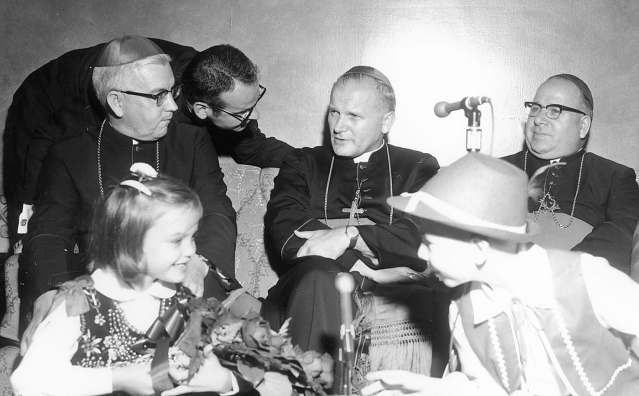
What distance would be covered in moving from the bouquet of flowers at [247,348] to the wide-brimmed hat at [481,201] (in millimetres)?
684

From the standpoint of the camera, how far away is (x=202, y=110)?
4.26 metres

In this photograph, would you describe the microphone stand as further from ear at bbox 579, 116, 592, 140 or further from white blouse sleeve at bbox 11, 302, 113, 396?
ear at bbox 579, 116, 592, 140

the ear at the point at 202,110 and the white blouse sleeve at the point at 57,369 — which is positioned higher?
the ear at the point at 202,110

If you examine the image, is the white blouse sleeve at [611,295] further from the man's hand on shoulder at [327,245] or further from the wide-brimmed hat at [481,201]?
the man's hand on shoulder at [327,245]

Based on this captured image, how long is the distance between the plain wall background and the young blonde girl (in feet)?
8.40

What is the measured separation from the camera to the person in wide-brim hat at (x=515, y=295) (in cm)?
230

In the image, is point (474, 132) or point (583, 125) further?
point (583, 125)

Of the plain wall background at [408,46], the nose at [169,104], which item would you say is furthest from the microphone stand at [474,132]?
the plain wall background at [408,46]

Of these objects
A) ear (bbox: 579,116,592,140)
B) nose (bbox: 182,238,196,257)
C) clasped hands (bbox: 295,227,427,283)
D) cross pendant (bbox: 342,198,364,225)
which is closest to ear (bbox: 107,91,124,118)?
clasped hands (bbox: 295,227,427,283)

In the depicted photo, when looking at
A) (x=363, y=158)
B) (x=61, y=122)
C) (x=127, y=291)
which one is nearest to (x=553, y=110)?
(x=363, y=158)

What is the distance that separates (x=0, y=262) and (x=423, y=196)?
327 centimetres

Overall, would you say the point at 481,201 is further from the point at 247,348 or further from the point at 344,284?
the point at 247,348

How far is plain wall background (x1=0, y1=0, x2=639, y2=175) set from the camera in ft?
16.1

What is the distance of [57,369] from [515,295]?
1629 millimetres
